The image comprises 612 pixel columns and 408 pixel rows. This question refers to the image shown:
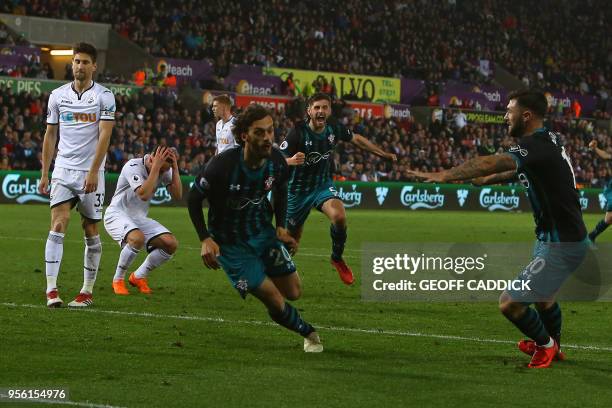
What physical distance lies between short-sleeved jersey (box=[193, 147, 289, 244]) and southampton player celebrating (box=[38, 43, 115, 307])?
2.55m

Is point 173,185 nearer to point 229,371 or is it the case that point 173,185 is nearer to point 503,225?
point 229,371

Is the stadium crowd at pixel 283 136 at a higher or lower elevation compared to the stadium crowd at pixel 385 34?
lower

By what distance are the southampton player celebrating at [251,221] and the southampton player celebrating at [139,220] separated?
3.45 meters

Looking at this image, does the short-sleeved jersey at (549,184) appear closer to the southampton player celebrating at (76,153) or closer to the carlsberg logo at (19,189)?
the southampton player celebrating at (76,153)

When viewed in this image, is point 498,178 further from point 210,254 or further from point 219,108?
point 219,108

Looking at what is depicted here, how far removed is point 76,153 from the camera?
10.7m

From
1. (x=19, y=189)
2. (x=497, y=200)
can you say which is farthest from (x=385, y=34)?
(x=19, y=189)

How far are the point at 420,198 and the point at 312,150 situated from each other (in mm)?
24374

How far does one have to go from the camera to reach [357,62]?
48344 millimetres

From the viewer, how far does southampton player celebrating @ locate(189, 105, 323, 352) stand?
8.06 metres

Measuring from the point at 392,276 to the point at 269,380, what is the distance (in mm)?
7712

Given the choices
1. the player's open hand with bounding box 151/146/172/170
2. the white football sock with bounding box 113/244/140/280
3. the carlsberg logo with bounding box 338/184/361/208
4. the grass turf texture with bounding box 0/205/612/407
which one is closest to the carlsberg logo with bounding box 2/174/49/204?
the carlsberg logo with bounding box 338/184/361/208

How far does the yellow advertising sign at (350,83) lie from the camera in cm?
4369


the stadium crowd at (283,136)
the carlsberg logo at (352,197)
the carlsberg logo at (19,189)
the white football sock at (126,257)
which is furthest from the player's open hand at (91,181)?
the carlsberg logo at (352,197)
